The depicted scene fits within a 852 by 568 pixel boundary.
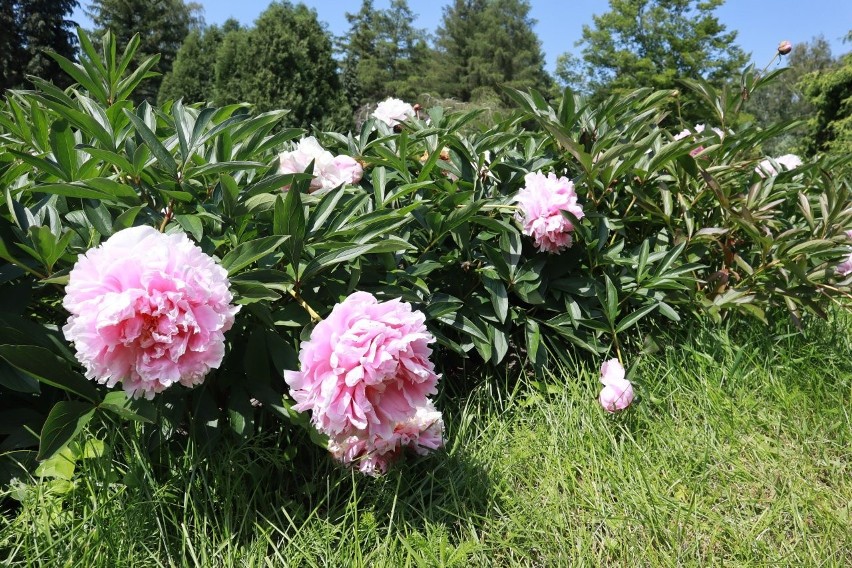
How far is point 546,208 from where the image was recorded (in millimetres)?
1635

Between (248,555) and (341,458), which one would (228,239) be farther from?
(248,555)

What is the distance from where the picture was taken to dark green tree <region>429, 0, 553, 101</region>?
31.9 metres

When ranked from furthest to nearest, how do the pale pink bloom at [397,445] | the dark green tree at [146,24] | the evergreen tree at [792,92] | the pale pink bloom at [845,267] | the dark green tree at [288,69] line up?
the evergreen tree at [792,92] → the dark green tree at [146,24] → the dark green tree at [288,69] → the pale pink bloom at [845,267] → the pale pink bloom at [397,445]

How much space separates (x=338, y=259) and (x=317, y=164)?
50 centimetres

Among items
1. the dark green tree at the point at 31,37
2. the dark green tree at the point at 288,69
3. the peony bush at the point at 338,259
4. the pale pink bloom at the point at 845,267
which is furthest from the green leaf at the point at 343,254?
the dark green tree at the point at 31,37

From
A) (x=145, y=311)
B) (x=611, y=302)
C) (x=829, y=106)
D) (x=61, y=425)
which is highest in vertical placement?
(x=829, y=106)

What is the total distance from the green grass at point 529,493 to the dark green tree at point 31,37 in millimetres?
24290

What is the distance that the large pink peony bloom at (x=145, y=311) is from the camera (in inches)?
33.4

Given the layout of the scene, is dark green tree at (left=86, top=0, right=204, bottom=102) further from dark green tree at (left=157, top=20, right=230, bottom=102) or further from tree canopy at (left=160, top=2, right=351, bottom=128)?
tree canopy at (left=160, top=2, right=351, bottom=128)

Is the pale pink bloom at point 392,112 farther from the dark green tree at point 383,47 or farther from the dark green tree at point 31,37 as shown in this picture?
the dark green tree at point 383,47

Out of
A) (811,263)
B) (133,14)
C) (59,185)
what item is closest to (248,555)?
(59,185)

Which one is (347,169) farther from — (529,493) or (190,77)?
(190,77)

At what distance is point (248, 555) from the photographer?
43.3 inches

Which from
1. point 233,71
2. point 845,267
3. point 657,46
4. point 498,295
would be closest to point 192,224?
point 498,295
